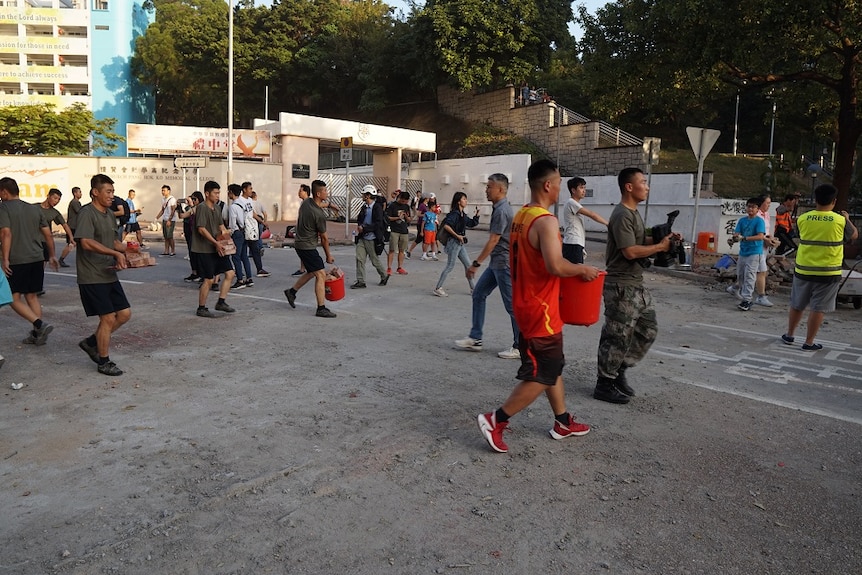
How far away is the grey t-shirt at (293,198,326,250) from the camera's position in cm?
857

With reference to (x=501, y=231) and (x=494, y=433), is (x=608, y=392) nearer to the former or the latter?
(x=494, y=433)

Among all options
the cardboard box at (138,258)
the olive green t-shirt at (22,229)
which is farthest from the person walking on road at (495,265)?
the cardboard box at (138,258)

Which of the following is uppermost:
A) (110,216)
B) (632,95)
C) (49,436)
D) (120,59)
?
(120,59)

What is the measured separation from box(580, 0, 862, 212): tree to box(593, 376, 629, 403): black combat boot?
36.8ft

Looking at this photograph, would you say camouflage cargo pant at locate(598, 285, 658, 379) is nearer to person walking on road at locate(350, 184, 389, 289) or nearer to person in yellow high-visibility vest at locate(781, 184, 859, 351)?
person in yellow high-visibility vest at locate(781, 184, 859, 351)

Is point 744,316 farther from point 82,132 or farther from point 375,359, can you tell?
point 82,132

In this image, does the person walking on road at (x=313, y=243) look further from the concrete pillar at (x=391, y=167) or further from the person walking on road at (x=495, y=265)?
the concrete pillar at (x=391, y=167)

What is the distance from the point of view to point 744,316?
9.30 metres

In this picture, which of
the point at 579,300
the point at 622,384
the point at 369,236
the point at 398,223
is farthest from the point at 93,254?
the point at 398,223

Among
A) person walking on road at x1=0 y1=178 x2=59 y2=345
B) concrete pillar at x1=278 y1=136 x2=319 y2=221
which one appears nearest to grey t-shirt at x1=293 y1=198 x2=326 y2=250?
person walking on road at x1=0 y1=178 x2=59 y2=345

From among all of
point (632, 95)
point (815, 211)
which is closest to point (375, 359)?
point (815, 211)

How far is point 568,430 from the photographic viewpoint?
4.23 m

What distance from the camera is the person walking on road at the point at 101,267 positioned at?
5578 millimetres

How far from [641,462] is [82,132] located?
41379 millimetres
